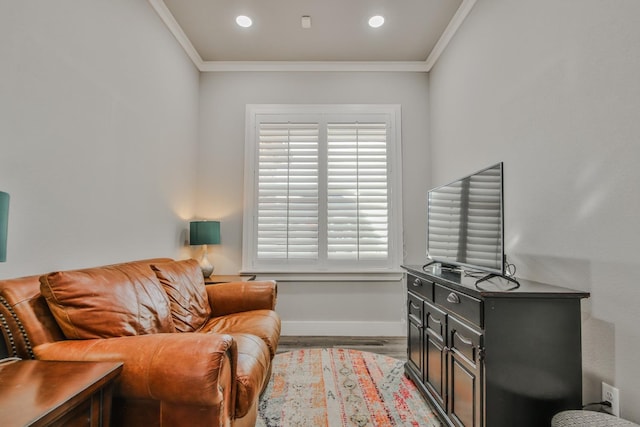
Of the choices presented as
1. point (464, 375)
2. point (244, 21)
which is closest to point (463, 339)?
point (464, 375)

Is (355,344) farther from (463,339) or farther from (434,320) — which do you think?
(463,339)

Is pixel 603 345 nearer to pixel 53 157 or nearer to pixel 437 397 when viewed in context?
pixel 437 397

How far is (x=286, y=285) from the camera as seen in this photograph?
3.72 meters

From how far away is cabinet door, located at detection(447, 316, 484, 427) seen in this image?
59.7 inches

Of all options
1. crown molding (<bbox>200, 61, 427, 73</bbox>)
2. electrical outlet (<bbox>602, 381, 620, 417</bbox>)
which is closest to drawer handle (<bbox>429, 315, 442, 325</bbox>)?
electrical outlet (<bbox>602, 381, 620, 417</bbox>)

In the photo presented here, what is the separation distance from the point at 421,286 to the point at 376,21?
95.4 inches

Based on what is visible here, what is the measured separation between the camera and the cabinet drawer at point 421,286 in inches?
86.6

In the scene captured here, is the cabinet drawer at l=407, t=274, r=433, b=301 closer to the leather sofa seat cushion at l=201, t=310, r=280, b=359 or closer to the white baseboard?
the leather sofa seat cushion at l=201, t=310, r=280, b=359

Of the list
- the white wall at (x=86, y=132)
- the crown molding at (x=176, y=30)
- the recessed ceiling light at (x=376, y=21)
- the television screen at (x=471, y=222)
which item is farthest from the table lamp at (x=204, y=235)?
the recessed ceiling light at (x=376, y=21)

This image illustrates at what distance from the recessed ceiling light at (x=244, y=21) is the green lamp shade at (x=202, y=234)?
193 cm

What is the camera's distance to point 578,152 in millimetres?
1636

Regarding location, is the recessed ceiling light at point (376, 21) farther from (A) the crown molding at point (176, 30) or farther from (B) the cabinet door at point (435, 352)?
(B) the cabinet door at point (435, 352)

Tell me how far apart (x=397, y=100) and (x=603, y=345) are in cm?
307

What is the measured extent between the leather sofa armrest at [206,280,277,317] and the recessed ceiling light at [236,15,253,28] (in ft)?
7.90
